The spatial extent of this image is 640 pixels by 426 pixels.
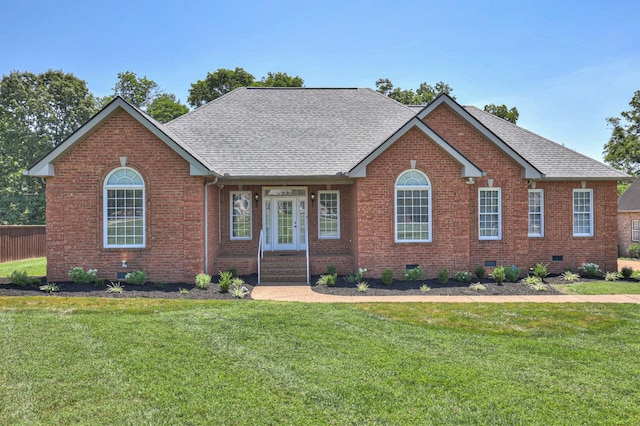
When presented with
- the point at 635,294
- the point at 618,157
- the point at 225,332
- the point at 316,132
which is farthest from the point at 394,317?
the point at 618,157

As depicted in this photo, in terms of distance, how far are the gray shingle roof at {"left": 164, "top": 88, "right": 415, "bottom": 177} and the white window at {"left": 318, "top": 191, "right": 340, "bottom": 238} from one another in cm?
144

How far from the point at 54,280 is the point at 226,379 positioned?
9782 millimetres

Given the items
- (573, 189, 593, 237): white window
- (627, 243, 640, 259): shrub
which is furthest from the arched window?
(627, 243, 640, 259): shrub

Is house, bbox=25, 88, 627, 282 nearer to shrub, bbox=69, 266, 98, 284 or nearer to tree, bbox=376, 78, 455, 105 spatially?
shrub, bbox=69, 266, 98, 284

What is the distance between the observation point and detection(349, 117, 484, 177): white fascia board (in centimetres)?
1311

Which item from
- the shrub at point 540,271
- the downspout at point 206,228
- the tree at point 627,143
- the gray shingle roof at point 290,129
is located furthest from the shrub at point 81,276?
the tree at point 627,143

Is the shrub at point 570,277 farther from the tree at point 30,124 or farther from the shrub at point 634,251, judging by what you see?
the tree at point 30,124

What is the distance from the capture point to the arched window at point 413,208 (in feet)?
44.5

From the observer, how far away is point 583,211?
52.4ft

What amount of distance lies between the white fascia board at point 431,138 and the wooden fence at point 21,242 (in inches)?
635

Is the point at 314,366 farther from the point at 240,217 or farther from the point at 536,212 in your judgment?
the point at 536,212

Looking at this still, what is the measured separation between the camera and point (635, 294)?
11898mm

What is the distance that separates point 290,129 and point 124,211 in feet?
22.9

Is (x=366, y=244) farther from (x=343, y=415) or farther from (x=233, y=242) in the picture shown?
(x=343, y=415)
